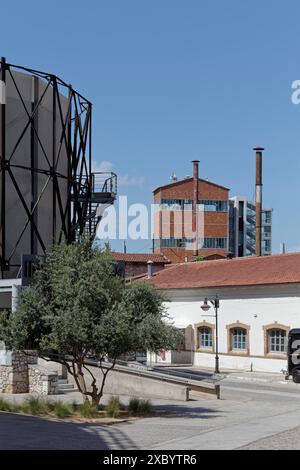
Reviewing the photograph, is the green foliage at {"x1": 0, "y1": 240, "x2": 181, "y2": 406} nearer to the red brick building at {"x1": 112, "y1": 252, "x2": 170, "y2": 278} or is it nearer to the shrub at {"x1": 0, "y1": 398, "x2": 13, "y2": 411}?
the shrub at {"x1": 0, "y1": 398, "x2": 13, "y2": 411}

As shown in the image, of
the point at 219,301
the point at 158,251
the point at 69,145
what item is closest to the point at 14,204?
the point at 69,145

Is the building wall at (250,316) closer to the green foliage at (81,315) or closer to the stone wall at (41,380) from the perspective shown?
the stone wall at (41,380)

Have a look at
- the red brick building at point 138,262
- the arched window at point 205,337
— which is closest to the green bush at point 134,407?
the arched window at point 205,337

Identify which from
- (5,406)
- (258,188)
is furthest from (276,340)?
(258,188)

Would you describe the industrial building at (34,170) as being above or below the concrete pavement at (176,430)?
above

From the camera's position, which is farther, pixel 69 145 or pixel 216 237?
pixel 216 237

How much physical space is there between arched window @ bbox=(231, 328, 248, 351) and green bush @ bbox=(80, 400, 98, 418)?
70.7 ft

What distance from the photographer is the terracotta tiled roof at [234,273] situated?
39.4 m

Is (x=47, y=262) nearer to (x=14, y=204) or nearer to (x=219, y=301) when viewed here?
(x=14, y=204)

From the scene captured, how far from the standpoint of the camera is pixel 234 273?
143 ft

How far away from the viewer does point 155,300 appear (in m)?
21.5

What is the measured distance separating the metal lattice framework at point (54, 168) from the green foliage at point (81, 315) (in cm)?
1006

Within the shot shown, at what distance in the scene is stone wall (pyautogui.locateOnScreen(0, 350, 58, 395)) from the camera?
79.7ft

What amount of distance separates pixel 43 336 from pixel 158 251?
7428cm
